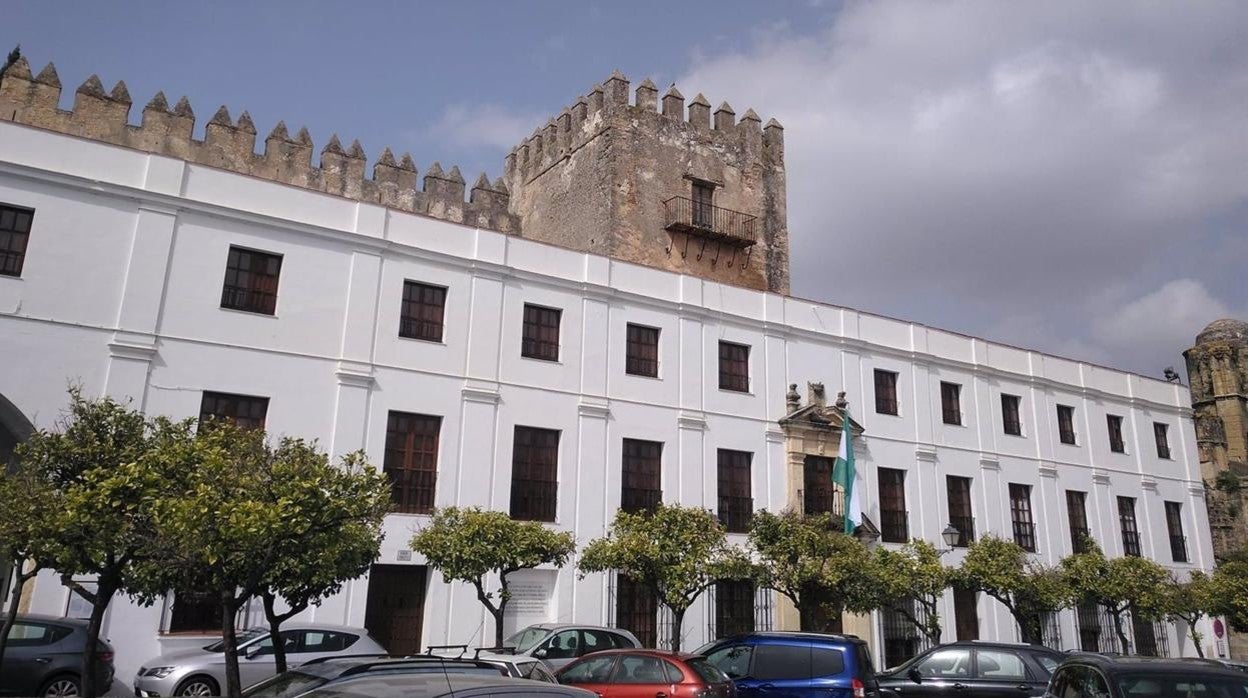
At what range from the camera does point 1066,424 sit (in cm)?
3291

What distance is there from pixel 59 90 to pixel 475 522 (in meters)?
18.4

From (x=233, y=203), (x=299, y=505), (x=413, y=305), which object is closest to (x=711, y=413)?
(x=413, y=305)

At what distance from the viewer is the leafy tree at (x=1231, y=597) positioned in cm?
2906

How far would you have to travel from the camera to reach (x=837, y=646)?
13.4 metres

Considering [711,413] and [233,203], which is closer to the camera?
[233,203]

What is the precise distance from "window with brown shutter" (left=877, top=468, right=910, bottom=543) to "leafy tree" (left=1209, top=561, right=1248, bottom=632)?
1024cm

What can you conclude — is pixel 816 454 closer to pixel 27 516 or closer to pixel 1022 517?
pixel 1022 517

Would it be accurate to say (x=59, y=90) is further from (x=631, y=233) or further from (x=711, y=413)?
(x=711, y=413)

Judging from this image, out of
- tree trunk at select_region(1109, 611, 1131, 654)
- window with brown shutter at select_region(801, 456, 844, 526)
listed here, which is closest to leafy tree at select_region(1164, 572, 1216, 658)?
tree trunk at select_region(1109, 611, 1131, 654)

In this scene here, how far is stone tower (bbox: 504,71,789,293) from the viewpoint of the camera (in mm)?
30375

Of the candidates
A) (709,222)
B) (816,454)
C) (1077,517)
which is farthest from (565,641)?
(1077,517)

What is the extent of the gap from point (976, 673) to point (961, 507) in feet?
49.1

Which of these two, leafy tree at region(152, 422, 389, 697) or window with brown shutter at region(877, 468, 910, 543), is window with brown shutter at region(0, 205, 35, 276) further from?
window with brown shutter at region(877, 468, 910, 543)

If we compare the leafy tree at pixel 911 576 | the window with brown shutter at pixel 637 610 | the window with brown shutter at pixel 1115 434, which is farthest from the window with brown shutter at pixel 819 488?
the window with brown shutter at pixel 1115 434
